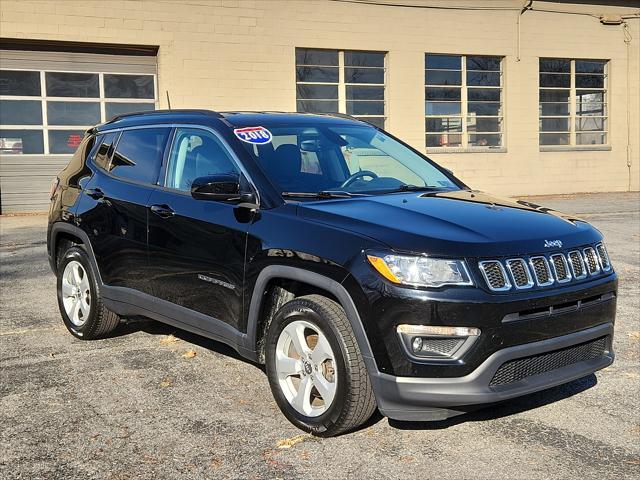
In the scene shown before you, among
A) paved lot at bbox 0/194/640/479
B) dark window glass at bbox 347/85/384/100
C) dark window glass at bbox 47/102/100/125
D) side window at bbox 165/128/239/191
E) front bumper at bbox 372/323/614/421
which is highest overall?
→ dark window glass at bbox 347/85/384/100

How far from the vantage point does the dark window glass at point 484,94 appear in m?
20.7

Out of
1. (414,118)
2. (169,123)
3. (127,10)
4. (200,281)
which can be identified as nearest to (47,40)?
(127,10)

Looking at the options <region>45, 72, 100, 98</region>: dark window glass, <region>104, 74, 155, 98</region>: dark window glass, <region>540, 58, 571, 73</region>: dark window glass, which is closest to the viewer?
<region>45, 72, 100, 98</region>: dark window glass

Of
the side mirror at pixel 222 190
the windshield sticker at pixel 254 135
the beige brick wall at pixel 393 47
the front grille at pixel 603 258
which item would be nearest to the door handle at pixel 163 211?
the side mirror at pixel 222 190

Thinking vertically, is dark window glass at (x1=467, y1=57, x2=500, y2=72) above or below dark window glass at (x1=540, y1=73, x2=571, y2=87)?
above

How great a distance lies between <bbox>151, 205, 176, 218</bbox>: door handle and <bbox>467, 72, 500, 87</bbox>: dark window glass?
16897 mm

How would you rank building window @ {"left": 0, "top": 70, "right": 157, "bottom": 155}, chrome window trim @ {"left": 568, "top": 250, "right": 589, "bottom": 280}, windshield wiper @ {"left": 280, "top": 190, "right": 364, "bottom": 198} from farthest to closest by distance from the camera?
building window @ {"left": 0, "top": 70, "right": 157, "bottom": 155}, windshield wiper @ {"left": 280, "top": 190, "right": 364, "bottom": 198}, chrome window trim @ {"left": 568, "top": 250, "right": 589, "bottom": 280}

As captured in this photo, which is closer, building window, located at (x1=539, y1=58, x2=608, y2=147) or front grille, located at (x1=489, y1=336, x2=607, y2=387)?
front grille, located at (x1=489, y1=336, x2=607, y2=387)

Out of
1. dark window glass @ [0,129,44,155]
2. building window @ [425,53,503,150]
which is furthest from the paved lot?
building window @ [425,53,503,150]

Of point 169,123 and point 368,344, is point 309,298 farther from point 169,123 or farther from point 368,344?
point 169,123

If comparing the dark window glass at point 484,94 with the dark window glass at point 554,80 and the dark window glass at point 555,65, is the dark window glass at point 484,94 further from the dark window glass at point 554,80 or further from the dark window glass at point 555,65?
the dark window glass at point 555,65

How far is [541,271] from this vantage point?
3725 mm

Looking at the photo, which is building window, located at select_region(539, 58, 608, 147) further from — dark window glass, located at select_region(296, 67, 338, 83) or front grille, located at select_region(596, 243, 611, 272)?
front grille, located at select_region(596, 243, 611, 272)

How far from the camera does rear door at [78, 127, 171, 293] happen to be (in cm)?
528
